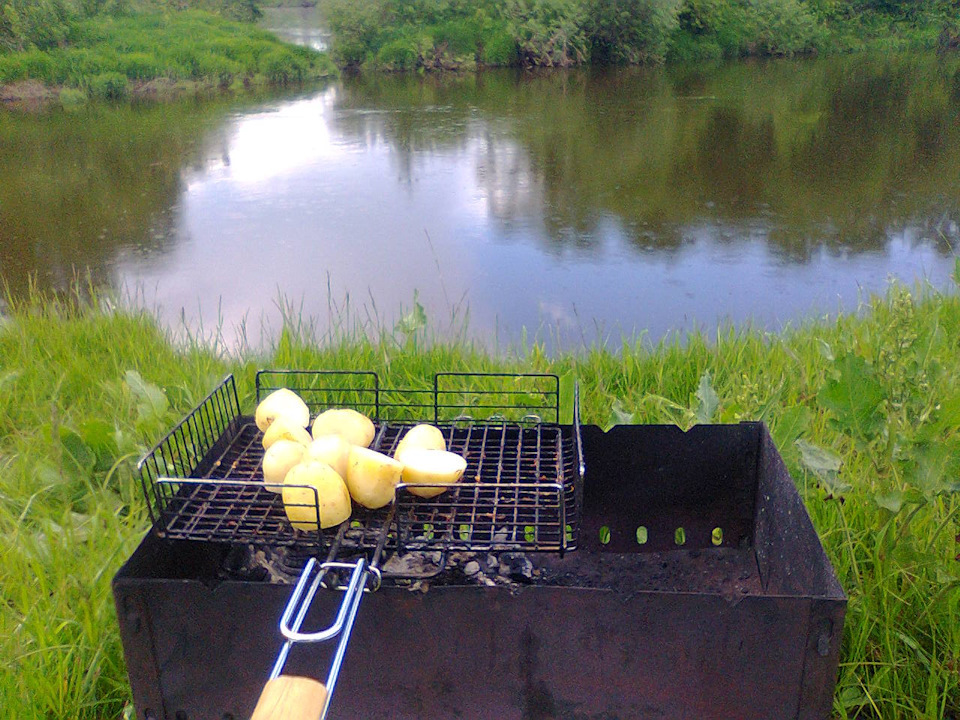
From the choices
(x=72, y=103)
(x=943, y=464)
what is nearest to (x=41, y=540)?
(x=943, y=464)

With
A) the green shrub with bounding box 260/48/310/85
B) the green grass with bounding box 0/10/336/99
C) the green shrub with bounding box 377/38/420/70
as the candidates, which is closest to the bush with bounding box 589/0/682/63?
the green shrub with bounding box 377/38/420/70

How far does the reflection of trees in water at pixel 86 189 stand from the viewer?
251 inches

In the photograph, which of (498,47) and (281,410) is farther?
(498,47)

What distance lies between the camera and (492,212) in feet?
24.8

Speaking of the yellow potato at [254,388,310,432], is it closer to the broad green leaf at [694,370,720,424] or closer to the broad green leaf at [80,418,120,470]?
the broad green leaf at [80,418,120,470]

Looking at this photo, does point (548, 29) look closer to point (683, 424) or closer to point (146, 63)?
point (146, 63)

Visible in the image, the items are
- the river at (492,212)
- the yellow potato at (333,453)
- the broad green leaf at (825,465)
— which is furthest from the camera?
the river at (492,212)

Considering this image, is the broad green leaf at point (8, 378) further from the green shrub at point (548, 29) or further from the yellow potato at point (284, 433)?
the green shrub at point (548, 29)

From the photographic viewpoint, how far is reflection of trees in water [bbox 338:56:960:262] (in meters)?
7.23

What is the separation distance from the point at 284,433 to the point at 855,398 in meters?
1.24

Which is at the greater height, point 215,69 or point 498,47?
point 498,47

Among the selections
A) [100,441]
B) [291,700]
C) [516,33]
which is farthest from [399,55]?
[291,700]

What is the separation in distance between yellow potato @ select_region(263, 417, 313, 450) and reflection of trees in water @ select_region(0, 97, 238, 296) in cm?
431

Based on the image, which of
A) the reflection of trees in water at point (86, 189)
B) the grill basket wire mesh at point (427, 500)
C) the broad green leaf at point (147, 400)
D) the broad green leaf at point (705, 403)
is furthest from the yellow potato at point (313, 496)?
the reflection of trees in water at point (86, 189)
